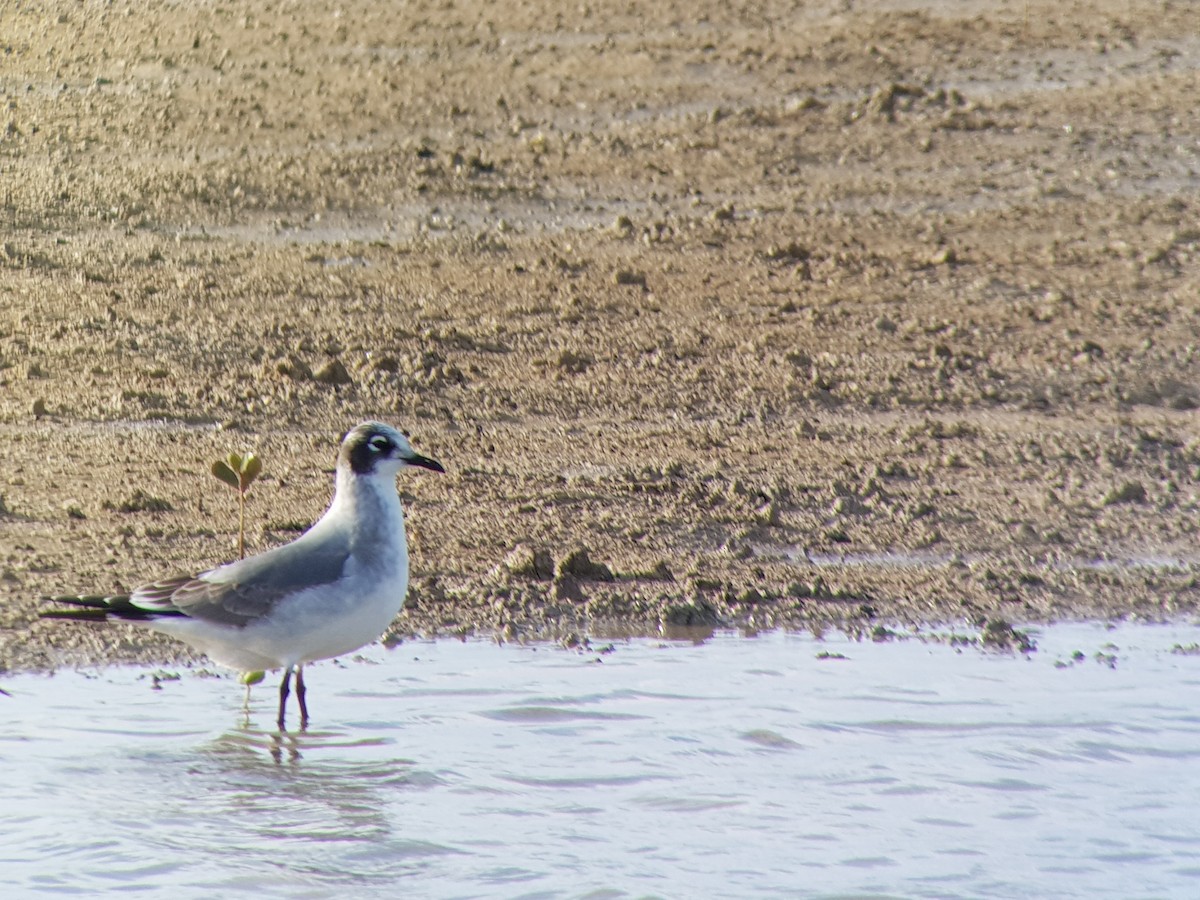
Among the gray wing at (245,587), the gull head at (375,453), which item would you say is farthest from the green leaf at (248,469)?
the gray wing at (245,587)

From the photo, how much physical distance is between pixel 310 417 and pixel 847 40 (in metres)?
8.09

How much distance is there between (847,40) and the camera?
55.3 ft

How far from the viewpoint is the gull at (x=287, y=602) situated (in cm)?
690

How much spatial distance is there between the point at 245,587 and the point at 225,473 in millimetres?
1532

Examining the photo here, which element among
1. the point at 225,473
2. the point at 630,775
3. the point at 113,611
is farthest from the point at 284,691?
the point at 225,473

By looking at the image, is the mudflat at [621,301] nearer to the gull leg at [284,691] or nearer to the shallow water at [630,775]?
the shallow water at [630,775]

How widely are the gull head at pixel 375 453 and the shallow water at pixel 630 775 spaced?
2.84 ft

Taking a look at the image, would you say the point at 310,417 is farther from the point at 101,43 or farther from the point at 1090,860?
the point at 101,43

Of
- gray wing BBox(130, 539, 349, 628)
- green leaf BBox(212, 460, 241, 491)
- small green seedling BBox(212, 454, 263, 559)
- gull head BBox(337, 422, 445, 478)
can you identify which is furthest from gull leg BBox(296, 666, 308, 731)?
green leaf BBox(212, 460, 241, 491)

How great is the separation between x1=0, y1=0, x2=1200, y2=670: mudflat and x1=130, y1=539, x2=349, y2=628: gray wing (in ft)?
2.79

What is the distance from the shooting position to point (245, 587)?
6.95m

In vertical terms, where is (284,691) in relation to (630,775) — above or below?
above

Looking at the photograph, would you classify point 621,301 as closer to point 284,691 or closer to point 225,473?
point 225,473

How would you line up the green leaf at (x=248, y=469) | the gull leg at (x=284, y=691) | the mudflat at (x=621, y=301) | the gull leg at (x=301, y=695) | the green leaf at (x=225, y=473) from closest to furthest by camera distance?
1. the gull leg at (x=284, y=691)
2. the gull leg at (x=301, y=695)
3. the green leaf at (x=248, y=469)
4. the green leaf at (x=225, y=473)
5. the mudflat at (x=621, y=301)
